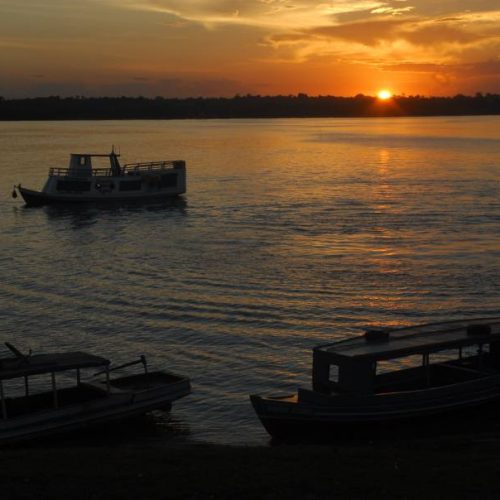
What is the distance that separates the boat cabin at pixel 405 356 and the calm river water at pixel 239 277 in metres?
3.24

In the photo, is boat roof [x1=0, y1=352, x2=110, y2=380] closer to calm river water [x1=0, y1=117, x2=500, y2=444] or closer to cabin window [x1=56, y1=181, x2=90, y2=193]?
calm river water [x1=0, y1=117, x2=500, y2=444]

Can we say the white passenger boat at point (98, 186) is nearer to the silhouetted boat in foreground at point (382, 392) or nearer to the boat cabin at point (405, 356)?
the boat cabin at point (405, 356)

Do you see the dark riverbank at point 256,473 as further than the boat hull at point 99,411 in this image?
No

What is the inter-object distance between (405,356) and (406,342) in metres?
0.74

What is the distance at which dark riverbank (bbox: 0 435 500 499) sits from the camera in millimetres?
16875

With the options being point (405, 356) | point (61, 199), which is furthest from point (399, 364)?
point (61, 199)

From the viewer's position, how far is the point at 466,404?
25328 millimetres

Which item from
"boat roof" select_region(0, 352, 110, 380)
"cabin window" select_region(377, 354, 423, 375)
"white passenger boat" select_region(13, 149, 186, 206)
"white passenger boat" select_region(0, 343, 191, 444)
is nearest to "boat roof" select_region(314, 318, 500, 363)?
"cabin window" select_region(377, 354, 423, 375)

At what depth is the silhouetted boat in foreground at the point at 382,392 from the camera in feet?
79.0

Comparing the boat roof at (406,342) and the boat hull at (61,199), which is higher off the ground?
the boat roof at (406,342)

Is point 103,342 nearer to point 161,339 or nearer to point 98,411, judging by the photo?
point 161,339

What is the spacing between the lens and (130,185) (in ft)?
305

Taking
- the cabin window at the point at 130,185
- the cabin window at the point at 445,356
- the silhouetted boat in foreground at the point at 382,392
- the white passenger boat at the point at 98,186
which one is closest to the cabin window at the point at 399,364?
the cabin window at the point at 445,356

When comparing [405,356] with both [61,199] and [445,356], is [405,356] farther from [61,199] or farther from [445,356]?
[61,199]
